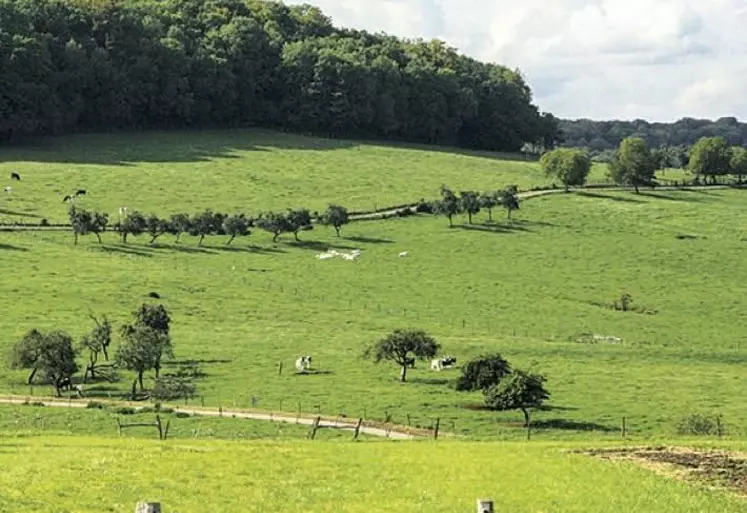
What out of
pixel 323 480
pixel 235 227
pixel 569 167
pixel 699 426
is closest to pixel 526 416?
pixel 699 426

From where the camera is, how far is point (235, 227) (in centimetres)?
11594

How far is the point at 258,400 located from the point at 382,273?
4317cm

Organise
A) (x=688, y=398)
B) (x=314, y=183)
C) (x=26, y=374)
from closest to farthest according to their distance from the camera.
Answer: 1. (x=688, y=398)
2. (x=26, y=374)
3. (x=314, y=183)

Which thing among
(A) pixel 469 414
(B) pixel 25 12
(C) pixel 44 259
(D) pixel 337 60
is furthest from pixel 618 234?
(B) pixel 25 12

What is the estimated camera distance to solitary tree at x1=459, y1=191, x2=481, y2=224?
12825 centimetres

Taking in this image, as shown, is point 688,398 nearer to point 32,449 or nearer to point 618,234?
point 32,449

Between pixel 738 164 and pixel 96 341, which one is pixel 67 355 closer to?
pixel 96 341

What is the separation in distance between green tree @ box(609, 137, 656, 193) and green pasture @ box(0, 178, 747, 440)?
1231 centimetres

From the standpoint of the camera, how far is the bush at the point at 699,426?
56750 mm

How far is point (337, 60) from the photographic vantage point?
19288cm

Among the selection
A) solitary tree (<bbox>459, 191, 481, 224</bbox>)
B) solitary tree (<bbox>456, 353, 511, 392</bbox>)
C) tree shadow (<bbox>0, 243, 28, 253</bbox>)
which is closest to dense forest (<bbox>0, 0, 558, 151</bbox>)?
tree shadow (<bbox>0, 243, 28, 253</bbox>)

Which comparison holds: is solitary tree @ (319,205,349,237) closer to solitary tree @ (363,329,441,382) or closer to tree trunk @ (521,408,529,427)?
solitary tree @ (363,329,441,382)

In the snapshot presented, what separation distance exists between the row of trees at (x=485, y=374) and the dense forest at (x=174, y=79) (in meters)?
94.8

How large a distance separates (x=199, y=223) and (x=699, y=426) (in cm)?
6754
